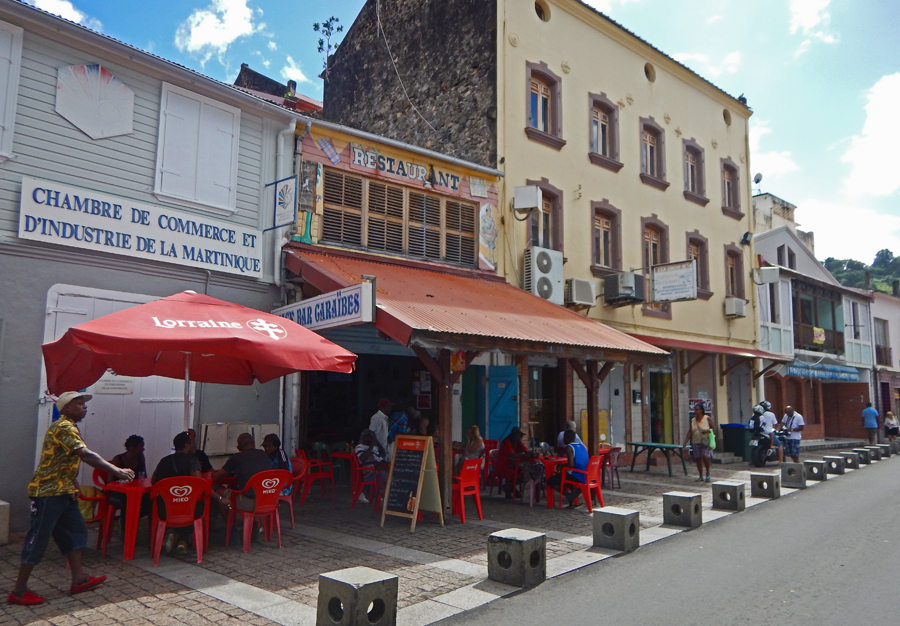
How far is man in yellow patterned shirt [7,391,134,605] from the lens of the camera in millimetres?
5227

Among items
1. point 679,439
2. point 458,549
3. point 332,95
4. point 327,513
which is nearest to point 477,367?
point 327,513

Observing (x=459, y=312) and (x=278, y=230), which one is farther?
(x=278, y=230)

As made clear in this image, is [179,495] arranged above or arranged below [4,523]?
above

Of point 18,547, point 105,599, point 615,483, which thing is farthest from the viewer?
point 615,483

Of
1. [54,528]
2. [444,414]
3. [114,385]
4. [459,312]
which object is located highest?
[459,312]

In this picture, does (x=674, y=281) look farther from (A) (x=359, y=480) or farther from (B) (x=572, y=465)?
(A) (x=359, y=480)

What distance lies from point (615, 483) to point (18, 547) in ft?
32.0

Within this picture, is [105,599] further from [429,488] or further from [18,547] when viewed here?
[429,488]

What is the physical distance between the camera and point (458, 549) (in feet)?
24.2

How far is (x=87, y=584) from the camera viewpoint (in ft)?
18.2

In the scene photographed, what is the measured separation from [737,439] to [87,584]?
16.5m

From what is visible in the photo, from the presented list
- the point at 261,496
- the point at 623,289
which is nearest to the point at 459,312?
the point at 261,496

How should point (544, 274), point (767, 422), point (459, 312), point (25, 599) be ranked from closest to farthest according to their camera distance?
point (25, 599) < point (459, 312) < point (544, 274) < point (767, 422)

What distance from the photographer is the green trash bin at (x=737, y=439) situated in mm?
17906
